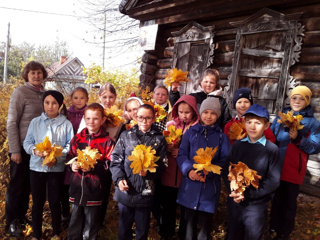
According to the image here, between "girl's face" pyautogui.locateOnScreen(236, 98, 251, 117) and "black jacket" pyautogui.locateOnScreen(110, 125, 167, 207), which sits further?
"girl's face" pyautogui.locateOnScreen(236, 98, 251, 117)

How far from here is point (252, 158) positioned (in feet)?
7.36

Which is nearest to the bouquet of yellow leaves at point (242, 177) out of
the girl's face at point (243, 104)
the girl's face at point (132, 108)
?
the girl's face at point (243, 104)

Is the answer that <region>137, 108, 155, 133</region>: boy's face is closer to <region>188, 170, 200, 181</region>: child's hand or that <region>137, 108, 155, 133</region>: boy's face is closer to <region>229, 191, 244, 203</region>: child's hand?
<region>188, 170, 200, 181</region>: child's hand

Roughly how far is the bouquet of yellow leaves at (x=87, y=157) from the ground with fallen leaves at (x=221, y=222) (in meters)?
1.25

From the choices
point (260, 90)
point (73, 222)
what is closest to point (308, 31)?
point (260, 90)

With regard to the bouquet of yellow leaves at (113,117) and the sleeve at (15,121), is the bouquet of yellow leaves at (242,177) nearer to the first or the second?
the bouquet of yellow leaves at (113,117)

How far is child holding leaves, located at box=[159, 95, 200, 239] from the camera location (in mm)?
2846

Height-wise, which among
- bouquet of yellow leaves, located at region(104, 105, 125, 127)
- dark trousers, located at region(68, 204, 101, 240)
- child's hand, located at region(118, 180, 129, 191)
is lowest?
dark trousers, located at region(68, 204, 101, 240)

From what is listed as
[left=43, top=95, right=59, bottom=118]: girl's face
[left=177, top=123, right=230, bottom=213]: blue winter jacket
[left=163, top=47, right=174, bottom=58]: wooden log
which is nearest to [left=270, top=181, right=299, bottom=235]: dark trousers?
[left=177, top=123, right=230, bottom=213]: blue winter jacket

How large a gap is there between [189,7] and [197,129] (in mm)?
4779

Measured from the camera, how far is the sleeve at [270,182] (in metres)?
2.14

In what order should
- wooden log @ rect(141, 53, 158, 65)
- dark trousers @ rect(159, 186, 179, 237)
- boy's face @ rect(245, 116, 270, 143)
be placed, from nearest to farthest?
boy's face @ rect(245, 116, 270, 143), dark trousers @ rect(159, 186, 179, 237), wooden log @ rect(141, 53, 158, 65)

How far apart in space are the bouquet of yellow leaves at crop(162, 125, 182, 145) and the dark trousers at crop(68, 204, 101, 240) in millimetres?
1130

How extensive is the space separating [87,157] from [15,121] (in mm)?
1222
